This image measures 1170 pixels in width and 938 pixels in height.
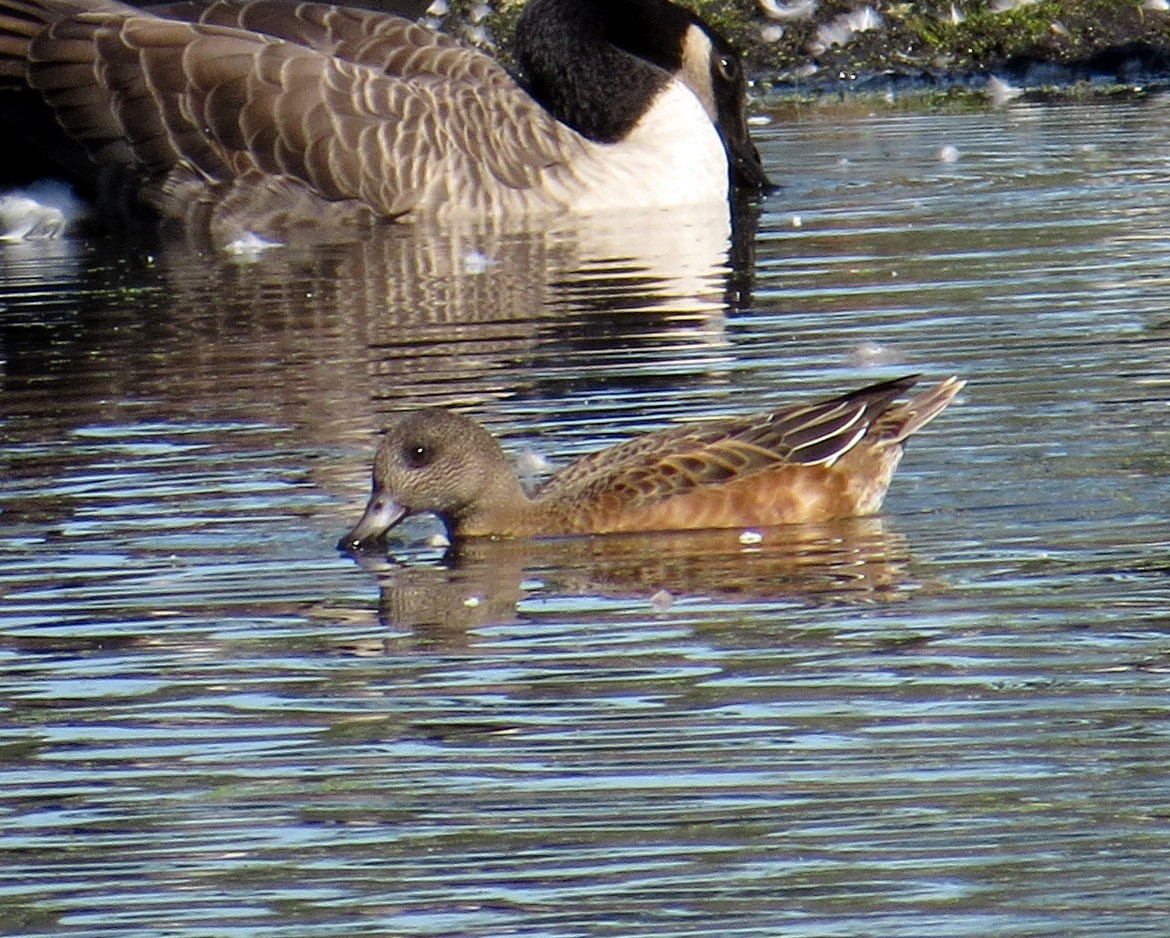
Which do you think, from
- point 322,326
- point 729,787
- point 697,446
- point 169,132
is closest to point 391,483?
point 697,446

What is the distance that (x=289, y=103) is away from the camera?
1516 cm

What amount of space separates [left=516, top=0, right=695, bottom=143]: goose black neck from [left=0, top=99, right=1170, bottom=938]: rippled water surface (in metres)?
3.83

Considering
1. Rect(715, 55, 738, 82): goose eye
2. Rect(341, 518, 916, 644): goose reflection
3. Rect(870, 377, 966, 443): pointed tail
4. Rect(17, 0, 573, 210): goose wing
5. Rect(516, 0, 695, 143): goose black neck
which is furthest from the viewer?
Rect(715, 55, 738, 82): goose eye

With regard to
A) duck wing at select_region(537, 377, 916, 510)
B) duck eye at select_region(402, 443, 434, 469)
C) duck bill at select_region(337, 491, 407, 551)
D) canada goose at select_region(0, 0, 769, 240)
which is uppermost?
canada goose at select_region(0, 0, 769, 240)

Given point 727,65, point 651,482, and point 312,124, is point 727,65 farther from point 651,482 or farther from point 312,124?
point 651,482

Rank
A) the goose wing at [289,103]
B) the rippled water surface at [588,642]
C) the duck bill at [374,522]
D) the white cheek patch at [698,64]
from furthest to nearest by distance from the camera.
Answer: the white cheek patch at [698,64] → the goose wing at [289,103] → the duck bill at [374,522] → the rippled water surface at [588,642]

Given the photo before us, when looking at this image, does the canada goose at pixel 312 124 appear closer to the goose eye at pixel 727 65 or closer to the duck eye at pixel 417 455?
the goose eye at pixel 727 65

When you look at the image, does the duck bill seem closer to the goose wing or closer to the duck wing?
the duck wing

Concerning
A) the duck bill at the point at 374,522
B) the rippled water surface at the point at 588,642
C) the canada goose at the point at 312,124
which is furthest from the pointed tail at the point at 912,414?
the canada goose at the point at 312,124

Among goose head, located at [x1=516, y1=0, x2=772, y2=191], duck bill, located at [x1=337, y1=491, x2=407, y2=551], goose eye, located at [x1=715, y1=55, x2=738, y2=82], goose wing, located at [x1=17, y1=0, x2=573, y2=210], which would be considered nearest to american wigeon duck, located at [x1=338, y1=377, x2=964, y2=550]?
duck bill, located at [x1=337, y1=491, x2=407, y2=551]

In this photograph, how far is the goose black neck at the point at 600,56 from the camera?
16.0 meters

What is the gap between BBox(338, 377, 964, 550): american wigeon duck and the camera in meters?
7.61

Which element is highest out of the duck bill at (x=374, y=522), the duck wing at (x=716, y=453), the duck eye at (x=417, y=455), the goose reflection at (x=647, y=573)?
the duck eye at (x=417, y=455)

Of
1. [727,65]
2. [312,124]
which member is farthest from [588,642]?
[727,65]
